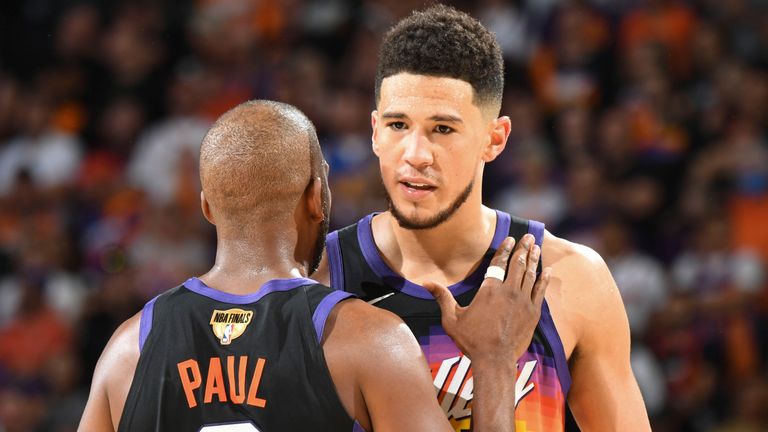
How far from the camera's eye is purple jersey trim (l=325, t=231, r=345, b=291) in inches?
147

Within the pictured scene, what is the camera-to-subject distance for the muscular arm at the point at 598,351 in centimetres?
368

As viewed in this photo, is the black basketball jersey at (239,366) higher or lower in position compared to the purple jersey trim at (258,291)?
lower

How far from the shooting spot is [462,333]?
3400 millimetres

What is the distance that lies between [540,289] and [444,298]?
0.99 ft

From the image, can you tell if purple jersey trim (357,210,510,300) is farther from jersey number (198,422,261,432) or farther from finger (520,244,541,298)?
jersey number (198,422,261,432)

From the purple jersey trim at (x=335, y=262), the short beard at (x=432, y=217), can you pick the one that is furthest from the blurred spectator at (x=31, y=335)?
the short beard at (x=432, y=217)

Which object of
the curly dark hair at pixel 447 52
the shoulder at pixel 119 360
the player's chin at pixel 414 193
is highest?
the curly dark hair at pixel 447 52

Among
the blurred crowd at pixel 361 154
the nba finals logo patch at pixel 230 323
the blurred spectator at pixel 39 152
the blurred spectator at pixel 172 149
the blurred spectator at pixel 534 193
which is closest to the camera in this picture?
the nba finals logo patch at pixel 230 323

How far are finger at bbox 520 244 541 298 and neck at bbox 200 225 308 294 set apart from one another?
2.55ft

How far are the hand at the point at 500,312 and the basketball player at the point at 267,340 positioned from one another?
0.05m

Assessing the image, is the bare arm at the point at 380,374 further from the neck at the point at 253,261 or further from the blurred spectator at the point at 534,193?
the blurred spectator at the point at 534,193

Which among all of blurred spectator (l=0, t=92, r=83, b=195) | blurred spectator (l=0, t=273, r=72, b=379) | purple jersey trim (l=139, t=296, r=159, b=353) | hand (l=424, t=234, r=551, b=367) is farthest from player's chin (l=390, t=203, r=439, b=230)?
blurred spectator (l=0, t=92, r=83, b=195)

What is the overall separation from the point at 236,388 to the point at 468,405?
87 cm

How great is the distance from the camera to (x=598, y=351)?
12.1 ft
